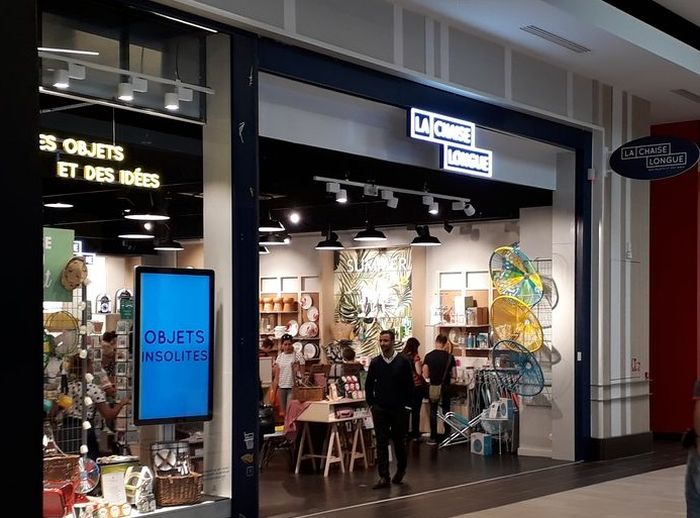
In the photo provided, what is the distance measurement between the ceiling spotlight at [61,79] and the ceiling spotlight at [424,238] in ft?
30.7

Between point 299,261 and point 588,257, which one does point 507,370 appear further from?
point 299,261

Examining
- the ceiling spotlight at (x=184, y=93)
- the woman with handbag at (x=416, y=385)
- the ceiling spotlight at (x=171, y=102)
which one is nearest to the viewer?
the ceiling spotlight at (x=171, y=102)

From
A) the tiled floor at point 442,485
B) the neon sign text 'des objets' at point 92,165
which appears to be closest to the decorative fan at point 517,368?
the tiled floor at point 442,485

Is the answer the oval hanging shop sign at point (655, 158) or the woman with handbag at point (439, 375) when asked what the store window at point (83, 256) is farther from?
the woman with handbag at point (439, 375)

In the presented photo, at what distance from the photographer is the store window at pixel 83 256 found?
5.98 metres

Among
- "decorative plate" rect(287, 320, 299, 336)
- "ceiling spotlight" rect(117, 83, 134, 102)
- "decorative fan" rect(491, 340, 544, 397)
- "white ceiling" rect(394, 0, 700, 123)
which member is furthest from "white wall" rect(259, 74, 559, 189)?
"decorative plate" rect(287, 320, 299, 336)

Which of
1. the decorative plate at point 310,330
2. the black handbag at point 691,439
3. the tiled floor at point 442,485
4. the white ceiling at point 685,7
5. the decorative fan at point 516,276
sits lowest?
the tiled floor at point 442,485

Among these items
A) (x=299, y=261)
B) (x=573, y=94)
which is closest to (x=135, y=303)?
(x=573, y=94)

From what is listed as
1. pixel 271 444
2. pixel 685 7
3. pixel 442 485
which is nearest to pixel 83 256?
pixel 442 485

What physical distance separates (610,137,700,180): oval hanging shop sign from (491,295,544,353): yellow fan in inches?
79.7

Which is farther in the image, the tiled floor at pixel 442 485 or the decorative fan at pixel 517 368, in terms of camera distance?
the decorative fan at pixel 517 368

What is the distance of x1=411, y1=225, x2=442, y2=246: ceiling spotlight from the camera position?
14.9 m

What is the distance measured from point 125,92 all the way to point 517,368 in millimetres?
7129

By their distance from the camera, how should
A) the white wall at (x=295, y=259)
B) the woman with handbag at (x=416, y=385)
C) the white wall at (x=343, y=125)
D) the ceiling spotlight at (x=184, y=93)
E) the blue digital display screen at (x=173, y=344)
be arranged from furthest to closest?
the white wall at (x=295, y=259), the woman with handbag at (x=416, y=385), the white wall at (x=343, y=125), the ceiling spotlight at (x=184, y=93), the blue digital display screen at (x=173, y=344)
